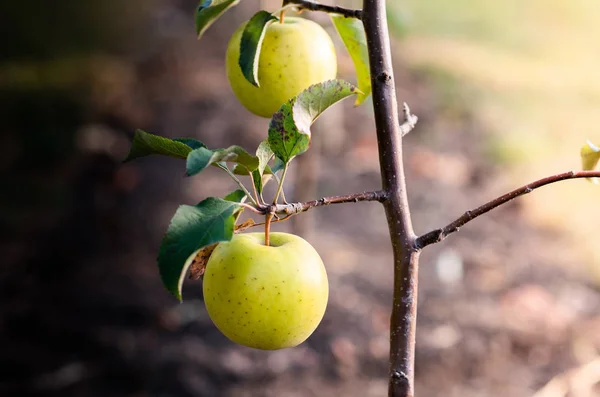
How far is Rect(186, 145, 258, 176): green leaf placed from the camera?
497 millimetres

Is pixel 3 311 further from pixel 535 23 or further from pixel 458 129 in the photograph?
pixel 535 23

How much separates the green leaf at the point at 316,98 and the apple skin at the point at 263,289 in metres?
0.10

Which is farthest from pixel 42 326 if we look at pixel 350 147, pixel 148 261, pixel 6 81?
pixel 6 81

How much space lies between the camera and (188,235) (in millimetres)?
505

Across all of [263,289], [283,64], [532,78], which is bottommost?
[263,289]

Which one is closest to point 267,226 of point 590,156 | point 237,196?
point 237,196

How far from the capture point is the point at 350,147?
330 centimetres

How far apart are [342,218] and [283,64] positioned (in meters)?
2.17

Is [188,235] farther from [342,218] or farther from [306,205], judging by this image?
[342,218]

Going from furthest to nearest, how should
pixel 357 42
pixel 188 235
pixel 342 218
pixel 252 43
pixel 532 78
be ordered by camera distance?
1. pixel 532 78
2. pixel 342 218
3. pixel 357 42
4. pixel 252 43
5. pixel 188 235

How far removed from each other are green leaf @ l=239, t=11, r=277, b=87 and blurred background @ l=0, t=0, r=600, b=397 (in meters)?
0.78

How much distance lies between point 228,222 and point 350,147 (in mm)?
2809

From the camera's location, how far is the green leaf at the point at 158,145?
22.1 inches

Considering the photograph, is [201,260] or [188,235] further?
[201,260]
